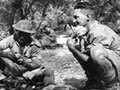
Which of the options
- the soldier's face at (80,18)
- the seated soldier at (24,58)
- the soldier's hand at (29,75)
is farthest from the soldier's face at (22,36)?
the soldier's face at (80,18)

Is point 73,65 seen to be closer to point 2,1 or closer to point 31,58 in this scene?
point 31,58

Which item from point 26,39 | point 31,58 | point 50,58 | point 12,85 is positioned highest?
point 26,39

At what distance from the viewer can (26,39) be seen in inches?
174

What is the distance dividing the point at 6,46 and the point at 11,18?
553 centimetres

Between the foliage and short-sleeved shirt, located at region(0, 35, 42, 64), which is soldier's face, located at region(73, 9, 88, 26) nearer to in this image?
short-sleeved shirt, located at region(0, 35, 42, 64)

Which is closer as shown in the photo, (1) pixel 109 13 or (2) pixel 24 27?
(2) pixel 24 27

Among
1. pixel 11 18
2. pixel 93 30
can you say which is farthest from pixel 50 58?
pixel 93 30

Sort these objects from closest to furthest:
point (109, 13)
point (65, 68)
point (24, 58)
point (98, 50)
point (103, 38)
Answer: point (98, 50) < point (103, 38) < point (24, 58) < point (65, 68) < point (109, 13)

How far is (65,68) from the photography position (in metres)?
6.89

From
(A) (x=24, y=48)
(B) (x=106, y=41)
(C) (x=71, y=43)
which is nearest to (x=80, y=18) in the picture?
(C) (x=71, y=43)

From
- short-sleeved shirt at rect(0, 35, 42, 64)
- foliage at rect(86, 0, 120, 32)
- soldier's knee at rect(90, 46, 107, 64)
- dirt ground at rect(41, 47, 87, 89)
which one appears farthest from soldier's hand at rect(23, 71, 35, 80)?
foliage at rect(86, 0, 120, 32)

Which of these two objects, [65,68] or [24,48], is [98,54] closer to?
[24,48]

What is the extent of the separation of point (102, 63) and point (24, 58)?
1.35 metres

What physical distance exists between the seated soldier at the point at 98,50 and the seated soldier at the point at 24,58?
70cm
